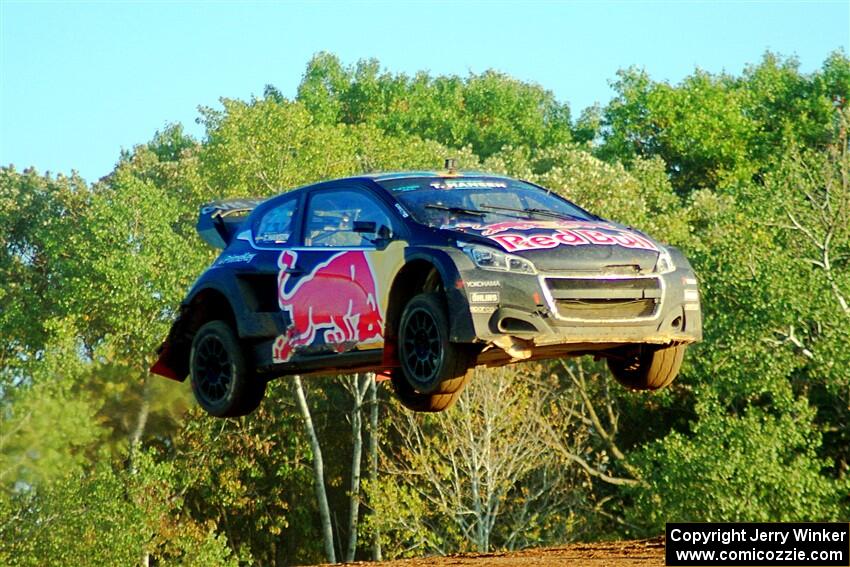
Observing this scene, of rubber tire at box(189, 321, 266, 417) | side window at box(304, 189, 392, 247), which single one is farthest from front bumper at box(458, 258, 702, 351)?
rubber tire at box(189, 321, 266, 417)

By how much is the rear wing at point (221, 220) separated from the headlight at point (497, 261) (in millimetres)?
3600

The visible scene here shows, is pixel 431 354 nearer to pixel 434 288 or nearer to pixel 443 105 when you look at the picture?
pixel 434 288

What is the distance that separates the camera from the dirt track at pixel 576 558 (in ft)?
50.8

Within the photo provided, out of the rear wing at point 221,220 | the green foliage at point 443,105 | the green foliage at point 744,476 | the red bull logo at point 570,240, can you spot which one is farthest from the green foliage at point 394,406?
the green foliage at point 443,105

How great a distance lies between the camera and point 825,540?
52.8 ft

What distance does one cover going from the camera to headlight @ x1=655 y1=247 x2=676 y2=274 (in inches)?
505

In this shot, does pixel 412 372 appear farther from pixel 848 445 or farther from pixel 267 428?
pixel 267 428

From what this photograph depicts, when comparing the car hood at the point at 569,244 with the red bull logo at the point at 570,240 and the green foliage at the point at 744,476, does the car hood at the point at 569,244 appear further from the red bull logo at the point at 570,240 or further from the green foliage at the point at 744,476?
the green foliage at the point at 744,476

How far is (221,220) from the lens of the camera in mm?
15570

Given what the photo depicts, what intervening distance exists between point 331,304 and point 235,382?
1.64 metres

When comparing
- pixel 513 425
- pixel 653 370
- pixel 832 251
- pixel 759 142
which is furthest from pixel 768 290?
pixel 759 142

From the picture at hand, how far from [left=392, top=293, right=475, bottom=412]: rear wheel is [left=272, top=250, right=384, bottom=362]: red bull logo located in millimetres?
332

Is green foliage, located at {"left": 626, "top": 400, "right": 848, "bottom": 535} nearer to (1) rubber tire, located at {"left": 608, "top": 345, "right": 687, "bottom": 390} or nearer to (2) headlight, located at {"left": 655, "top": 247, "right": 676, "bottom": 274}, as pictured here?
(1) rubber tire, located at {"left": 608, "top": 345, "right": 687, "bottom": 390}

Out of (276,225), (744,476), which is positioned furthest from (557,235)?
(744,476)
